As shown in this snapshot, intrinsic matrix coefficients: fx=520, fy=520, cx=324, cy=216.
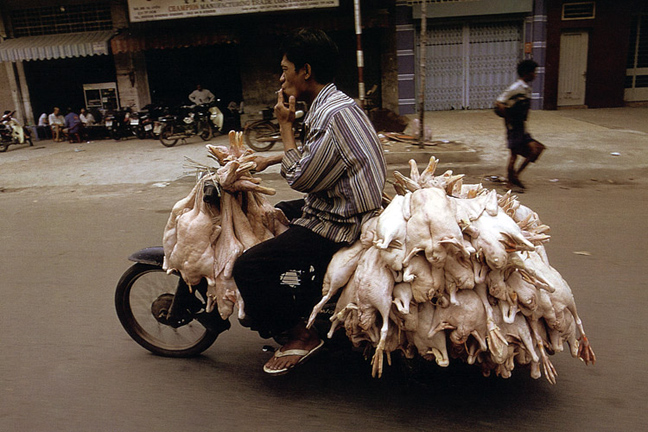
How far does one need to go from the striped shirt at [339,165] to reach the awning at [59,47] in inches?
610

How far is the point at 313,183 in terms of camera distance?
7.50 feet

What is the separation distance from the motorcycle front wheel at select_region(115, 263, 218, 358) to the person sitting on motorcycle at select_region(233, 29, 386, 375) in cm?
65

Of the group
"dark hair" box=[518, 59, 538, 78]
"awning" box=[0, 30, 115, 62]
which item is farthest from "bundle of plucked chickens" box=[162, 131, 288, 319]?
"awning" box=[0, 30, 115, 62]

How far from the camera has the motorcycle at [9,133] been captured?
15.6 m

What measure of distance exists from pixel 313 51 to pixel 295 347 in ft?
4.67

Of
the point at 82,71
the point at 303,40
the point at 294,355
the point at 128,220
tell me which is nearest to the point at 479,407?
the point at 294,355

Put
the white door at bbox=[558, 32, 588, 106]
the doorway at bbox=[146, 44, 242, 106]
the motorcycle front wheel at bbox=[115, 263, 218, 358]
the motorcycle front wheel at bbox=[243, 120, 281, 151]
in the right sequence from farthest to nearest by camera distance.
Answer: the doorway at bbox=[146, 44, 242, 106], the white door at bbox=[558, 32, 588, 106], the motorcycle front wheel at bbox=[243, 120, 281, 151], the motorcycle front wheel at bbox=[115, 263, 218, 358]

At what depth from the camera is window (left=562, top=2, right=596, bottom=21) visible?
15.6m

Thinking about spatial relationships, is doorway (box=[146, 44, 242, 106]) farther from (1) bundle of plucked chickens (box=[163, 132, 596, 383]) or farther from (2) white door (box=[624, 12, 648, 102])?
(1) bundle of plucked chickens (box=[163, 132, 596, 383])

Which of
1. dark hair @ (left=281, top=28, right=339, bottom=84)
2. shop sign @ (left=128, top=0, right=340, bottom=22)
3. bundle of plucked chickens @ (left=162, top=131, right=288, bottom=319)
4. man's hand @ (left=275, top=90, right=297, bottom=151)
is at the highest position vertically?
shop sign @ (left=128, top=0, right=340, bottom=22)

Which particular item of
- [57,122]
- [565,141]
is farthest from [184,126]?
[565,141]

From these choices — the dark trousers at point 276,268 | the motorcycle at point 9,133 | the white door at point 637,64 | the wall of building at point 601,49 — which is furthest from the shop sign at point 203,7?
the dark trousers at point 276,268

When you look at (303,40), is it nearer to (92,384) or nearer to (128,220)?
(92,384)

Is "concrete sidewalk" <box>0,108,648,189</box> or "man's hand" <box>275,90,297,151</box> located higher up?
"man's hand" <box>275,90,297,151</box>
